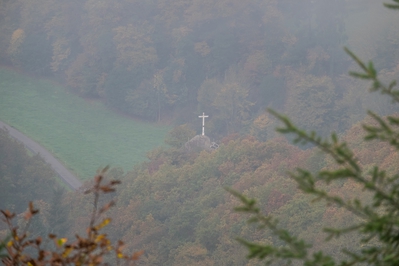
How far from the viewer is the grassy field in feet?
120

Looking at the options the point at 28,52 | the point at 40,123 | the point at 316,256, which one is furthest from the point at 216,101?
the point at 316,256

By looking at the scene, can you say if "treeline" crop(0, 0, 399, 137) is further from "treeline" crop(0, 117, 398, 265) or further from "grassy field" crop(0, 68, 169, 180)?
"treeline" crop(0, 117, 398, 265)

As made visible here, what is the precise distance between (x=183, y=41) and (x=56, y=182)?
58.3ft

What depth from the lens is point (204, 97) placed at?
40219 millimetres

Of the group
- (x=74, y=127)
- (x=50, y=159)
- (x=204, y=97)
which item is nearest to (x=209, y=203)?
(x=50, y=159)

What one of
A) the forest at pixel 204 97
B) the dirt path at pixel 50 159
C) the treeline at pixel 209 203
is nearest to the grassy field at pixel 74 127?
the dirt path at pixel 50 159

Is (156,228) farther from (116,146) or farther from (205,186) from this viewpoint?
(116,146)

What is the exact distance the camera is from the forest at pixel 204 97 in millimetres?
19516

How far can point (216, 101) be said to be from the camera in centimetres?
3859

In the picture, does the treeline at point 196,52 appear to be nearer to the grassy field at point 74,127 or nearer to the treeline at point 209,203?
the grassy field at point 74,127

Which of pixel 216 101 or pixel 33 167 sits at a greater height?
pixel 216 101

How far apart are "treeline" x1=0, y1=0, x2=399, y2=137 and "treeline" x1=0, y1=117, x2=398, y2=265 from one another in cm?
1056

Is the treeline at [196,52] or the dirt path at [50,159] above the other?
the treeline at [196,52]

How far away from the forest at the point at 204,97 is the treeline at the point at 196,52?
0.35 ft
